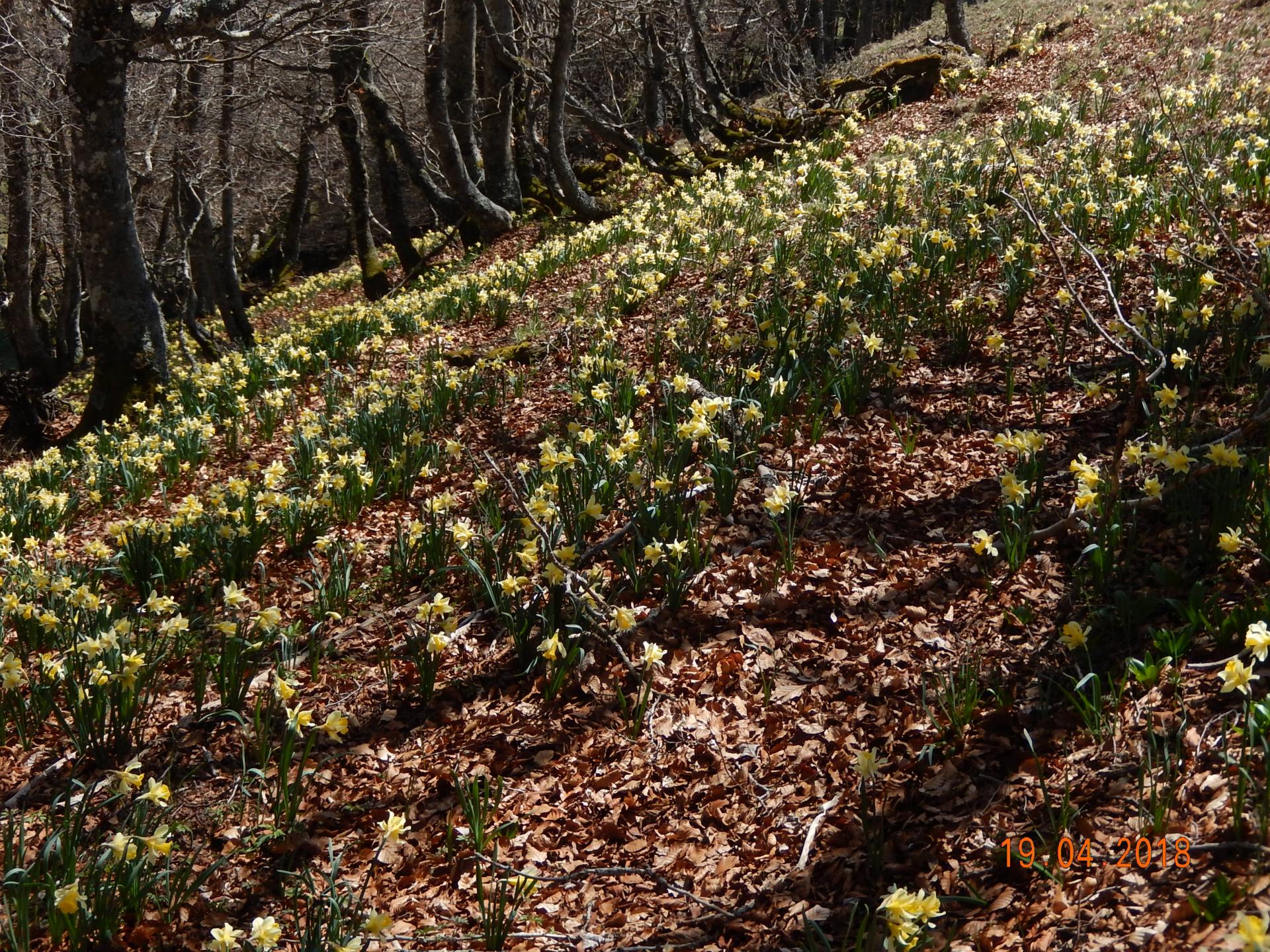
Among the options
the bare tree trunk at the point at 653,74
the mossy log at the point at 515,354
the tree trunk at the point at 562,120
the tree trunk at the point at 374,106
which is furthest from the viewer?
the bare tree trunk at the point at 653,74

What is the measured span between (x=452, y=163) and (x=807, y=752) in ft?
36.6

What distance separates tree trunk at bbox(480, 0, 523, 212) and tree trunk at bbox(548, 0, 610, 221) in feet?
5.75

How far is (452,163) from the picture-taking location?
12227 mm

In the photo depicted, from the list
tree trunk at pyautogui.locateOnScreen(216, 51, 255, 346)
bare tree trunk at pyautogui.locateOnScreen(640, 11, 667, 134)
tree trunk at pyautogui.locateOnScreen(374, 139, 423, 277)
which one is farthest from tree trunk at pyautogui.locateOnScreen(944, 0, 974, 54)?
tree trunk at pyautogui.locateOnScreen(216, 51, 255, 346)

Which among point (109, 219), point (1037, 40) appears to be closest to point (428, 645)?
point (109, 219)

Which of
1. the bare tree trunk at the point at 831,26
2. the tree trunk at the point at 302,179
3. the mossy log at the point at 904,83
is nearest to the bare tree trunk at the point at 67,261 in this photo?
the tree trunk at the point at 302,179

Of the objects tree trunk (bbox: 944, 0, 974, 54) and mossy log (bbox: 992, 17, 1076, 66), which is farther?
tree trunk (bbox: 944, 0, 974, 54)

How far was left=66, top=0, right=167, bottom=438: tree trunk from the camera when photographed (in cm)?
711

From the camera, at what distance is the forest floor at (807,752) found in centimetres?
221

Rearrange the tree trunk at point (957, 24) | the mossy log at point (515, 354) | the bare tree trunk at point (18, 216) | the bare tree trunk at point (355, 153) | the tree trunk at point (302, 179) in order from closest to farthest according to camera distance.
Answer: the mossy log at point (515, 354)
the bare tree trunk at point (18, 216)
the bare tree trunk at point (355, 153)
the tree trunk at point (957, 24)
the tree trunk at point (302, 179)

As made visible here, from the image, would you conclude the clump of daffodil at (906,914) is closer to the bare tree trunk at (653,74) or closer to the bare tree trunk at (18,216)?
the bare tree trunk at (18,216)

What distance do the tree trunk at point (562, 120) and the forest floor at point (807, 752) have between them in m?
7.96

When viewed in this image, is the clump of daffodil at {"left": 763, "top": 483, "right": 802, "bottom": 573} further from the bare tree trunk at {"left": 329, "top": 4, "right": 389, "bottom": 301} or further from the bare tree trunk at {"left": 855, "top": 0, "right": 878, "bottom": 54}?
the bare tree trunk at {"left": 855, "top": 0, "right": 878, "bottom": 54}

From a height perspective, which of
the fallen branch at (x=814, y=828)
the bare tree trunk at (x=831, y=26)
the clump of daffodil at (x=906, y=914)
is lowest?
the fallen branch at (x=814, y=828)
